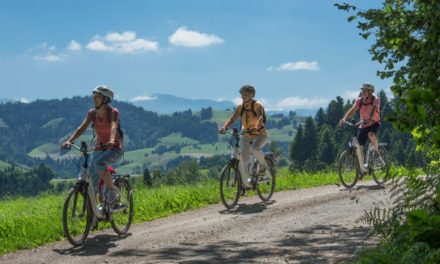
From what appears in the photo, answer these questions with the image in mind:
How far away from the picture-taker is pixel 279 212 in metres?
11.4

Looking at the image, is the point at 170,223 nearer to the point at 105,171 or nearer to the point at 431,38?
the point at 105,171

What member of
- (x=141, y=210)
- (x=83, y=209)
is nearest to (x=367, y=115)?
(x=141, y=210)

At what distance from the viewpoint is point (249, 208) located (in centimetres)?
1226

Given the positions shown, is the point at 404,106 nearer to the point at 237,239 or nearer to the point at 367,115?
the point at 237,239

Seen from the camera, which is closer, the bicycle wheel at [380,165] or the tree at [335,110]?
the bicycle wheel at [380,165]

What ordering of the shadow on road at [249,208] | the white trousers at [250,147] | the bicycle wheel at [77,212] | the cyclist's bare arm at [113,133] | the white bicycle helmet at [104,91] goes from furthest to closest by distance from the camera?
the white trousers at [250,147] → the shadow on road at [249,208] → the white bicycle helmet at [104,91] → the bicycle wheel at [77,212] → the cyclist's bare arm at [113,133]

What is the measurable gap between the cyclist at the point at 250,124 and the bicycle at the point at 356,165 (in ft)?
10.8

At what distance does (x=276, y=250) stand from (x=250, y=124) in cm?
525

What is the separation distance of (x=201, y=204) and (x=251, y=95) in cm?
279

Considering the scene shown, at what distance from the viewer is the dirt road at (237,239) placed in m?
7.70

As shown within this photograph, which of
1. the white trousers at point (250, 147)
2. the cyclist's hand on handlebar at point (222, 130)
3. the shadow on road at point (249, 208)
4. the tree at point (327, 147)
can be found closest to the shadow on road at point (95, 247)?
the shadow on road at point (249, 208)

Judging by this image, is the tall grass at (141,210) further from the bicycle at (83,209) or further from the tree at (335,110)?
the tree at (335,110)

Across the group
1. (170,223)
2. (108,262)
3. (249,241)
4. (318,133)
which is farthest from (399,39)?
(318,133)

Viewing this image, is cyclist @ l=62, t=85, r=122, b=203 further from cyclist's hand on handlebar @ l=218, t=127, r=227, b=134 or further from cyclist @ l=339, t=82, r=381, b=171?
cyclist @ l=339, t=82, r=381, b=171
